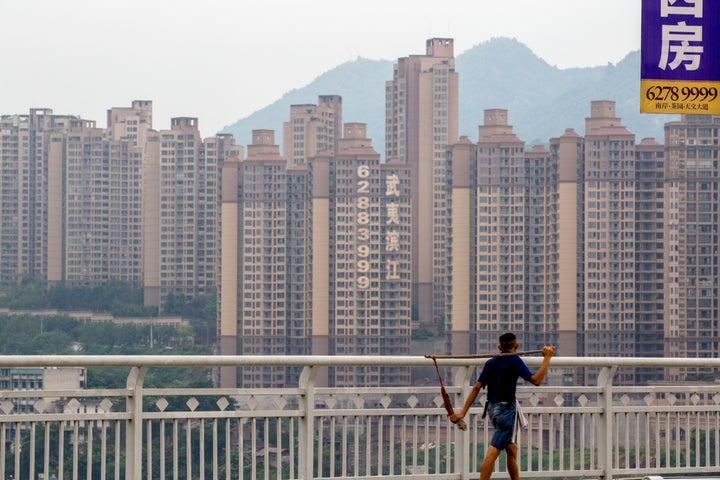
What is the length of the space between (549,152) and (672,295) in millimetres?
14788

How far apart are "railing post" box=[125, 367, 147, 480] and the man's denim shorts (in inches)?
71.3

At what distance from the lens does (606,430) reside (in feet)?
25.8

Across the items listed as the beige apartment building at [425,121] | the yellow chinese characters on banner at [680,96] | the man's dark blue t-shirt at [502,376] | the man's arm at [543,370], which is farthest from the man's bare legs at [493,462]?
the beige apartment building at [425,121]

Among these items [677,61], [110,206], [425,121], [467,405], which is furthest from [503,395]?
[110,206]

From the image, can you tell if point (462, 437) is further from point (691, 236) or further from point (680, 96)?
point (691, 236)

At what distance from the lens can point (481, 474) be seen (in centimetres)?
713

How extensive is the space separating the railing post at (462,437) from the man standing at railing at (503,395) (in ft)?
0.88

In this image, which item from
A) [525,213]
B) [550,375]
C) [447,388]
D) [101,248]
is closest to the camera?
[447,388]

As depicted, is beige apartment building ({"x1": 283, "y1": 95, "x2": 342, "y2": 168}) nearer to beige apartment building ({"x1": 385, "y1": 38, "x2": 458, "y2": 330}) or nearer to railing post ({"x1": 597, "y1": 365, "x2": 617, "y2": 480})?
beige apartment building ({"x1": 385, "y1": 38, "x2": 458, "y2": 330})

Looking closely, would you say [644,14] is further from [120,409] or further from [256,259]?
[256,259]

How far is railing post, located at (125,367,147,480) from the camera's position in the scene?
22.0 feet

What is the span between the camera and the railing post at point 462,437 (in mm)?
7449

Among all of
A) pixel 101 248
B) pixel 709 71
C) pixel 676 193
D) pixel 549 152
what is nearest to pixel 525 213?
pixel 549 152

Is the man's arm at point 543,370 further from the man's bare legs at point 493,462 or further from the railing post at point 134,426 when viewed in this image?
the railing post at point 134,426
